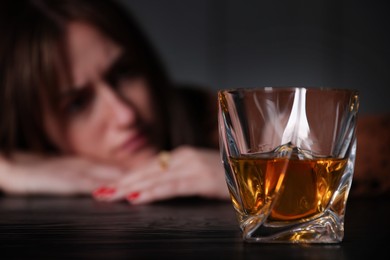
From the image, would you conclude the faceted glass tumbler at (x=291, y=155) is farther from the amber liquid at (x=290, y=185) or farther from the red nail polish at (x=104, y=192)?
the red nail polish at (x=104, y=192)

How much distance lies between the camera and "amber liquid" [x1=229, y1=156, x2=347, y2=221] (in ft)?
1.67

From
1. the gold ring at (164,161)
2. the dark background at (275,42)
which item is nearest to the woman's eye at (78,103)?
the gold ring at (164,161)

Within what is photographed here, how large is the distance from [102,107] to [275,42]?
2382 mm

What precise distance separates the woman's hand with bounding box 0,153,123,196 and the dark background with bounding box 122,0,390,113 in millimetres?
2290

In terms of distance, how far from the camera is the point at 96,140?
177 centimetres

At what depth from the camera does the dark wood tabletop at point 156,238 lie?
456mm

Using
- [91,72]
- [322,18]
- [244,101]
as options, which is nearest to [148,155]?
[91,72]

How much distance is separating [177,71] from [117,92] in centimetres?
221

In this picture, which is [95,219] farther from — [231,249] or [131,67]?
[131,67]

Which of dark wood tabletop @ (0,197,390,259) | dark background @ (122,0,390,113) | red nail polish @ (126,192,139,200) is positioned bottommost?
red nail polish @ (126,192,139,200)

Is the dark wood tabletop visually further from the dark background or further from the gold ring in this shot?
the dark background

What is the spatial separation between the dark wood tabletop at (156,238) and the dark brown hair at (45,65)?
0.93 metres

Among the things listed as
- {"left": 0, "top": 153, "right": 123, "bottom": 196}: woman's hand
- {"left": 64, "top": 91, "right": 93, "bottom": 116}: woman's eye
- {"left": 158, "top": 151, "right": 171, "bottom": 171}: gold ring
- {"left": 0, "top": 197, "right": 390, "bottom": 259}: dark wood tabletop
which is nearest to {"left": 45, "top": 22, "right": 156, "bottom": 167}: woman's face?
{"left": 64, "top": 91, "right": 93, "bottom": 116}: woman's eye

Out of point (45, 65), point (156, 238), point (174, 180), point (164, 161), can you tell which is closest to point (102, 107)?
point (45, 65)
